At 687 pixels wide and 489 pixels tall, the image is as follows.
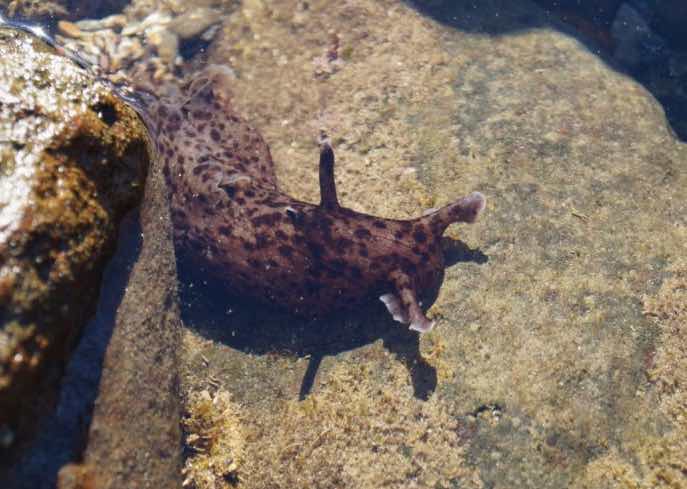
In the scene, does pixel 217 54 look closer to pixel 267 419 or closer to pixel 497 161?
pixel 497 161

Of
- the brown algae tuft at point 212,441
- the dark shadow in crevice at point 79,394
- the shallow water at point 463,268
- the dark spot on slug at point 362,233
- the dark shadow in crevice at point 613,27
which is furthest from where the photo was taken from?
the dark shadow in crevice at point 613,27

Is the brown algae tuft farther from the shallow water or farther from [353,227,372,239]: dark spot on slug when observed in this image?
[353,227,372,239]: dark spot on slug

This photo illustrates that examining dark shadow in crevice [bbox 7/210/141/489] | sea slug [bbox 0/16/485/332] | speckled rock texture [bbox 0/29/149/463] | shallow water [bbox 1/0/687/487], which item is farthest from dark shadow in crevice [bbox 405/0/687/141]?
dark shadow in crevice [bbox 7/210/141/489]

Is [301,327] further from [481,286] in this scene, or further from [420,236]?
[481,286]

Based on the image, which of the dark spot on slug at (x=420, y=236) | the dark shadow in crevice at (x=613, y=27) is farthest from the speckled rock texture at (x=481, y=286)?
the dark spot on slug at (x=420, y=236)

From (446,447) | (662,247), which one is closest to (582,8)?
(662,247)

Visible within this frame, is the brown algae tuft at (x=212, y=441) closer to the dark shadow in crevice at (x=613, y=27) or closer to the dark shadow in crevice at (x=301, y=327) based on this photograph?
the dark shadow in crevice at (x=301, y=327)
